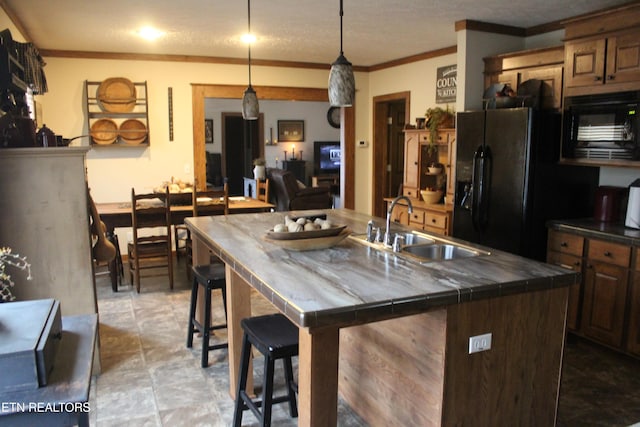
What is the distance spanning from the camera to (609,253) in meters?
3.49

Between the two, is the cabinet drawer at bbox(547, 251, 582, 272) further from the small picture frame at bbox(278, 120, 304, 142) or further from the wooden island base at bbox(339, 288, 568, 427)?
the small picture frame at bbox(278, 120, 304, 142)

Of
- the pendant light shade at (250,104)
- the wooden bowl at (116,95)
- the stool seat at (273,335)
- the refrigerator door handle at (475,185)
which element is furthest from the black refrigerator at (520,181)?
the wooden bowl at (116,95)

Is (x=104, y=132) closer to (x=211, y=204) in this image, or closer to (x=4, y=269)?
(x=211, y=204)

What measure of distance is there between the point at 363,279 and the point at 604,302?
2.28m

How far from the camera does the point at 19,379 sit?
1395mm

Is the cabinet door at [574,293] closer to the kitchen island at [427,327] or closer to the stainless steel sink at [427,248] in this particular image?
the stainless steel sink at [427,248]

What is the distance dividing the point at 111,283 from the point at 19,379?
396cm

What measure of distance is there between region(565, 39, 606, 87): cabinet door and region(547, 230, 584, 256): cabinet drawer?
1.11 metres

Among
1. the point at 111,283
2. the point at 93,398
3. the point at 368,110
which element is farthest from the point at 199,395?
the point at 368,110

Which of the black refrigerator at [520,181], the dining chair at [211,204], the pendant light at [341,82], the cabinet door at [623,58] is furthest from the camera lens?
the dining chair at [211,204]

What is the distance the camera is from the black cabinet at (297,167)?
1192cm

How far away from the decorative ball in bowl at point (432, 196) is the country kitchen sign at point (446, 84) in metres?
1.11

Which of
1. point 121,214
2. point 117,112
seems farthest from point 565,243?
point 117,112

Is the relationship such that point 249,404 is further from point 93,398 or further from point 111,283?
point 111,283
